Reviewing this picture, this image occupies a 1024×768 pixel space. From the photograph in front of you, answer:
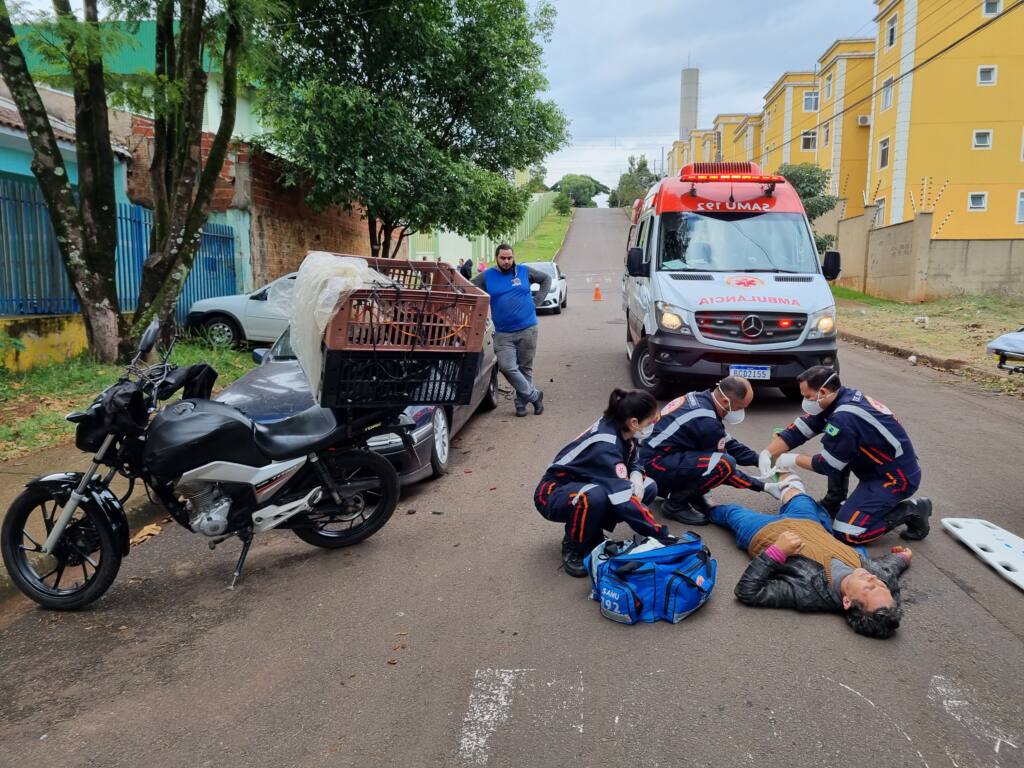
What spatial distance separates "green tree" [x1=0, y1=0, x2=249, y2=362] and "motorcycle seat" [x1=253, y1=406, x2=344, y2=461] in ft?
19.1

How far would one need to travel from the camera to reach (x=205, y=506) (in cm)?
407

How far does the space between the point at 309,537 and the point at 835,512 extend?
133 inches

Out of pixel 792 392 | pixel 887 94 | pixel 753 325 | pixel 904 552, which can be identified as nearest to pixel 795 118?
pixel 887 94

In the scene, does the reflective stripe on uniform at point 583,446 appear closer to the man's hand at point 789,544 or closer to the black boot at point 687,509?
the man's hand at point 789,544

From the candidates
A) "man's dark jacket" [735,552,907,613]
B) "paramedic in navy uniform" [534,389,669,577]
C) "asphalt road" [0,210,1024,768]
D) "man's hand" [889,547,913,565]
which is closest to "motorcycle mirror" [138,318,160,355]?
"asphalt road" [0,210,1024,768]

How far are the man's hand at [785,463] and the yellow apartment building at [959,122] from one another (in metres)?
27.0

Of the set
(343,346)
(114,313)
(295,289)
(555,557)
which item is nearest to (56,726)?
(343,346)

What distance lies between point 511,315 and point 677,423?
3.51 meters

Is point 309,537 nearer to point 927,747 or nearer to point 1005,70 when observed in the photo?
point 927,747

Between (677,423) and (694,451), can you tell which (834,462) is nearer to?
(694,451)

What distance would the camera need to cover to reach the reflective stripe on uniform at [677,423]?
489 centimetres

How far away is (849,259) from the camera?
87.0 feet

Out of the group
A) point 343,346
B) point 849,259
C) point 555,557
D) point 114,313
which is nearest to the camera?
point 343,346

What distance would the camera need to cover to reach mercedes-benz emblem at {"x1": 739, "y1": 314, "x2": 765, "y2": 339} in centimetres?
781
